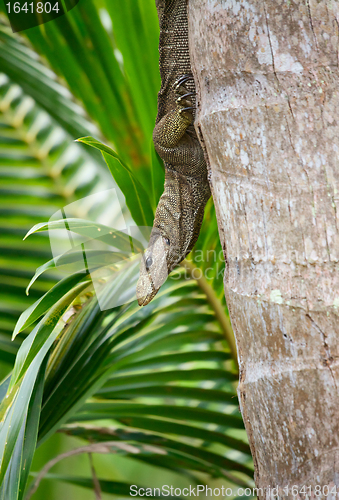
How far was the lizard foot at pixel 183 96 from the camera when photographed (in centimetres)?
132

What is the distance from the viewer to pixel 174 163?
153 centimetres

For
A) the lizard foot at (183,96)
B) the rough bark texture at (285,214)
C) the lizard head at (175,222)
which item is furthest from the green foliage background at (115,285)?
the rough bark texture at (285,214)

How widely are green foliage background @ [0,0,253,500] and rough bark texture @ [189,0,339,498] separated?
67cm

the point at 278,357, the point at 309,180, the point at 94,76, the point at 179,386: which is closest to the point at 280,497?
the point at 278,357

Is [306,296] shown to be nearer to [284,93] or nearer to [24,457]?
[284,93]

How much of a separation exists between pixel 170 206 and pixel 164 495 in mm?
1283

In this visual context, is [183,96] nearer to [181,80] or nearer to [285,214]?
[181,80]

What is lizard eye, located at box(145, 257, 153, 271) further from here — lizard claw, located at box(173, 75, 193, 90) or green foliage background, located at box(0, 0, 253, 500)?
lizard claw, located at box(173, 75, 193, 90)

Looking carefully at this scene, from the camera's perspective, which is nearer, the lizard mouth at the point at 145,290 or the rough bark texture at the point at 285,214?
the rough bark texture at the point at 285,214

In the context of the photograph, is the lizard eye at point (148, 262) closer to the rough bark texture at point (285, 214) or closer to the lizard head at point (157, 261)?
the lizard head at point (157, 261)

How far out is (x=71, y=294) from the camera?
3.97 feet

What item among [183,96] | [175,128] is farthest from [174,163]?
[183,96]

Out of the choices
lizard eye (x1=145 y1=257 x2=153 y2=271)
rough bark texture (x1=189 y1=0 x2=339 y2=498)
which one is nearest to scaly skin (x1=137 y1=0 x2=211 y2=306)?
lizard eye (x1=145 y1=257 x2=153 y2=271)

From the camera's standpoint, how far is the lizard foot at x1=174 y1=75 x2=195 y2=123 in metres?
1.32
